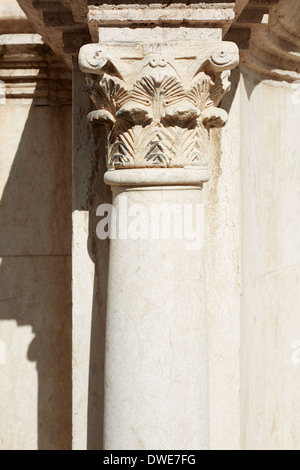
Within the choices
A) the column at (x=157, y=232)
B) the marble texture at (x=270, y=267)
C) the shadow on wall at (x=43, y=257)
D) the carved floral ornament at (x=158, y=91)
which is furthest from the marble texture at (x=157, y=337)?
the shadow on wall at (x=43, y=257)

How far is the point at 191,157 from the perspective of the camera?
2875 millimetres

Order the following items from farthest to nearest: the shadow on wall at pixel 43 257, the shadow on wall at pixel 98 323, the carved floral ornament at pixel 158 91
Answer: the shadow on wall at pixel 43 257
the shadow on wall at pixel 98 323
the carved floral ornament at pixel 158 91

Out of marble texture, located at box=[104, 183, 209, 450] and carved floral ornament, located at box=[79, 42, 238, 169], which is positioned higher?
carved floral ornament, located at box=[79, 42, 238, 169]

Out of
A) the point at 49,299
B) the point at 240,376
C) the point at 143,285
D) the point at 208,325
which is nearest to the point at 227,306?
the point at 208,325

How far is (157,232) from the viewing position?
2867mm

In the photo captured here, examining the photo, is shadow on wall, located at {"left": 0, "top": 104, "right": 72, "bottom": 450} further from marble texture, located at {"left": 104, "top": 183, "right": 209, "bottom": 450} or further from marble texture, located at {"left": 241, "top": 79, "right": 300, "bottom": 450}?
marble texture, located at {"left": 104, "top": 183, "right": 209, "bottom": 450}

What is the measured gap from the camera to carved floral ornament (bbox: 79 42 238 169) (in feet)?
9.09

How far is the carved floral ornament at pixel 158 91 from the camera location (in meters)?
2.77

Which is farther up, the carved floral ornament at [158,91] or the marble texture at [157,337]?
the carved floral ornament at [158,91]

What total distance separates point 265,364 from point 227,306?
2.48ft

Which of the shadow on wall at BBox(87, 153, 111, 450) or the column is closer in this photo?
the column

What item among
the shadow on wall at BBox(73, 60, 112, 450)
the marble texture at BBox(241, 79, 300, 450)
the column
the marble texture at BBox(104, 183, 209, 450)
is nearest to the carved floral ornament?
the column

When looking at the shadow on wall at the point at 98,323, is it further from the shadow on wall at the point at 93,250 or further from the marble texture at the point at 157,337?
the marble texture at the point at 157,337
